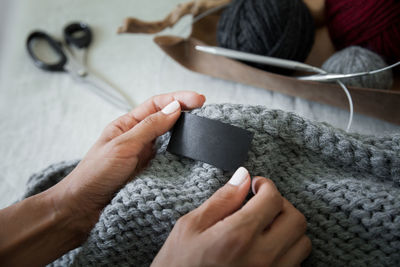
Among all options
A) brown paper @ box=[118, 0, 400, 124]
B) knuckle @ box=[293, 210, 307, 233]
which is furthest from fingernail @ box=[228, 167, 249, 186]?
brown paper @ box=[118, 0, 400, 124]

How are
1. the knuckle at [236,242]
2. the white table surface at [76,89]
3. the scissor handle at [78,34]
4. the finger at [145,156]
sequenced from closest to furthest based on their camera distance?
the knuckle at [236,242] → the finger at [145,156] → the white table surface at [76,89] → the scissor handle at [78,34]

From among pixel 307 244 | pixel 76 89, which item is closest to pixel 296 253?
pixel 307 244

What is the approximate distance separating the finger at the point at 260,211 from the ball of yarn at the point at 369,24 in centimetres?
52

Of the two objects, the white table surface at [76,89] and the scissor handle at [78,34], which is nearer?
the white table surface at [76,89]

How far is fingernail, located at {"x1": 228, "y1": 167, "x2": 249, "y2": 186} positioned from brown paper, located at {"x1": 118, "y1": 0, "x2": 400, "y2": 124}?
0.34 metres

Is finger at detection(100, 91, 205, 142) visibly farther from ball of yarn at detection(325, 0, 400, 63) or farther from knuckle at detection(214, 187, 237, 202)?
ball of yarn at detection(325, 0, 400, 63)

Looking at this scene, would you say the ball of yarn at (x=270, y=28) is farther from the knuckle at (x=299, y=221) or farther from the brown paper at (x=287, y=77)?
the knuckle at (x=299, y=221)

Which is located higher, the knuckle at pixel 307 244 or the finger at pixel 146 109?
the finger at pixel 146 109

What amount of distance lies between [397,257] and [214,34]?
0.73 metres

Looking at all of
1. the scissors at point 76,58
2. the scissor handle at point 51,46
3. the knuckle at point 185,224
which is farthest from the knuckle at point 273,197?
the scissor handle at point 51,46

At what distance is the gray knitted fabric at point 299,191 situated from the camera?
495 millimetres

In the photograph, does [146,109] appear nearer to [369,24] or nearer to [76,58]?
[76,58]

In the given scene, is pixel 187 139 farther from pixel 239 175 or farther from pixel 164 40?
pixel 164 40

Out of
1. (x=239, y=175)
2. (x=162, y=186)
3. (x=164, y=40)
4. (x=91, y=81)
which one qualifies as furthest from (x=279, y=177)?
(x=91, y=81)
